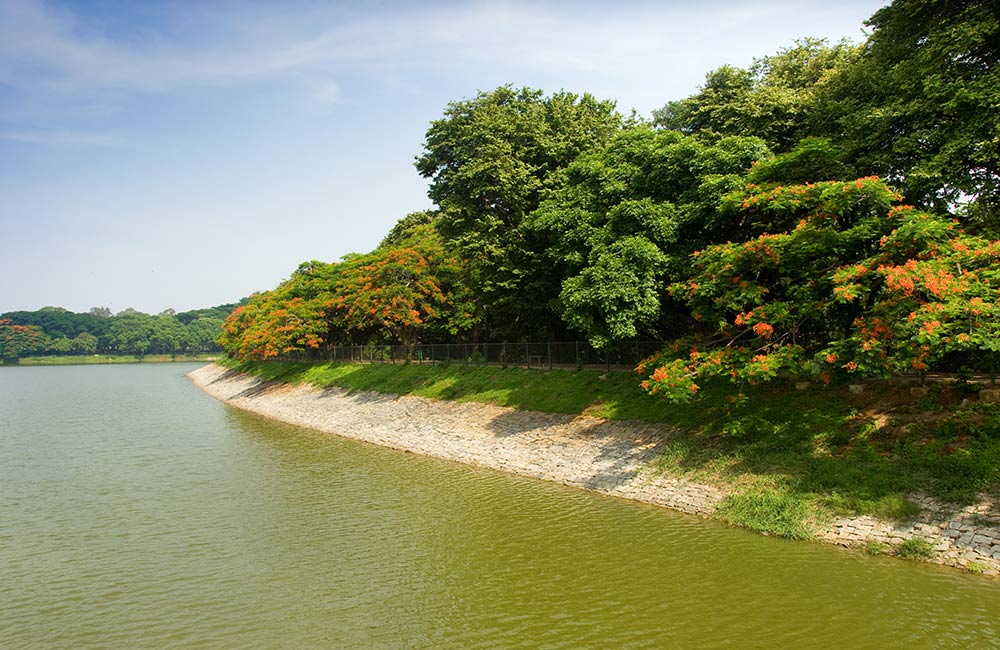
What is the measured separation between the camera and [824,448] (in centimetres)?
1925

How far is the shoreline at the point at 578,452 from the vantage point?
48.5 ft

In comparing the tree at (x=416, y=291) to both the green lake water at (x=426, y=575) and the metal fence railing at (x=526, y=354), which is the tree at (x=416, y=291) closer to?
the metal fence railing at (x=526, y=354)

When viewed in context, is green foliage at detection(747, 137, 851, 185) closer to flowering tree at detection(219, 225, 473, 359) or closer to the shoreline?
the shoreline

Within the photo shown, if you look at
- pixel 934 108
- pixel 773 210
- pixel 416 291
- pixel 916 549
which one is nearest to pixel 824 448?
pixel 916 549

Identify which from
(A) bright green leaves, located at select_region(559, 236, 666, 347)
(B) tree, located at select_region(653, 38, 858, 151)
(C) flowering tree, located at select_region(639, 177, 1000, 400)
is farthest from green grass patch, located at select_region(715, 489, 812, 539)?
(B) tree, located at select_region(653, 38, 858, 151)

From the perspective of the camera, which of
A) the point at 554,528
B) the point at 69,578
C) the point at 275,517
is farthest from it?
the point at 275,517

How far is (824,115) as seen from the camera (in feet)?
85.4

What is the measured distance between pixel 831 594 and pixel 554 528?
310 inches

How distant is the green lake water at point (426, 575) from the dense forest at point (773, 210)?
5667mm

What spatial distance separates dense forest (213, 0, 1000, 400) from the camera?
683 inches

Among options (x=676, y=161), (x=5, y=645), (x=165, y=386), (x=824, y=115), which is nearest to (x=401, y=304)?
(x=676, y=161)

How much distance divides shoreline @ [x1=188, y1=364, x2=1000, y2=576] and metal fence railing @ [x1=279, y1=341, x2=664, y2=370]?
5592mm

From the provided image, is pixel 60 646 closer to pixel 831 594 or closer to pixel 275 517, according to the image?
pixel 275 517

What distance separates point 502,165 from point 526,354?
12.5 meters
